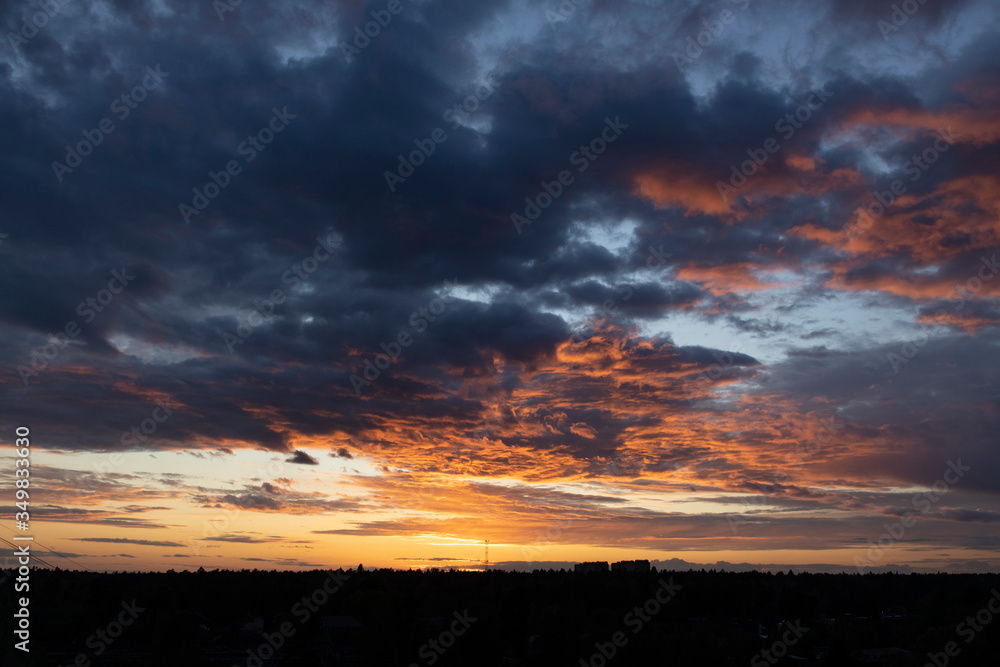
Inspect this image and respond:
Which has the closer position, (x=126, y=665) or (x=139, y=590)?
(x=126, y=665)

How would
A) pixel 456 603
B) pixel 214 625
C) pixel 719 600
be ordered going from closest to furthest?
pixel 214 625
pixel 456 603
pixel 719 600

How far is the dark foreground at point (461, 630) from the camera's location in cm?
8650

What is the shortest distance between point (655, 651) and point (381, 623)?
44591 millimetres

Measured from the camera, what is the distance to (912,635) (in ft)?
350

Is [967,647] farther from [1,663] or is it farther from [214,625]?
[214,625]

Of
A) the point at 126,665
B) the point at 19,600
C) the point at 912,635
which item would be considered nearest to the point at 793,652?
the point at 912,635

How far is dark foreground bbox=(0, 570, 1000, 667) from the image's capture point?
8650 cm

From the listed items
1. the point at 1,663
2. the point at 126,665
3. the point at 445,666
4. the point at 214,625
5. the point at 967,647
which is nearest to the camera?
the point at 1,663

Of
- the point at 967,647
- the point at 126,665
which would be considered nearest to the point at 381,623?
the point at 126,665

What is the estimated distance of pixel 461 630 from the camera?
10175 cm

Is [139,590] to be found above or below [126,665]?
above

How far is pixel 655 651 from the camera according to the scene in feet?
288

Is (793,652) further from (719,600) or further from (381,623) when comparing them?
(719,600)

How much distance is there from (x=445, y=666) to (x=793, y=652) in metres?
52.5
